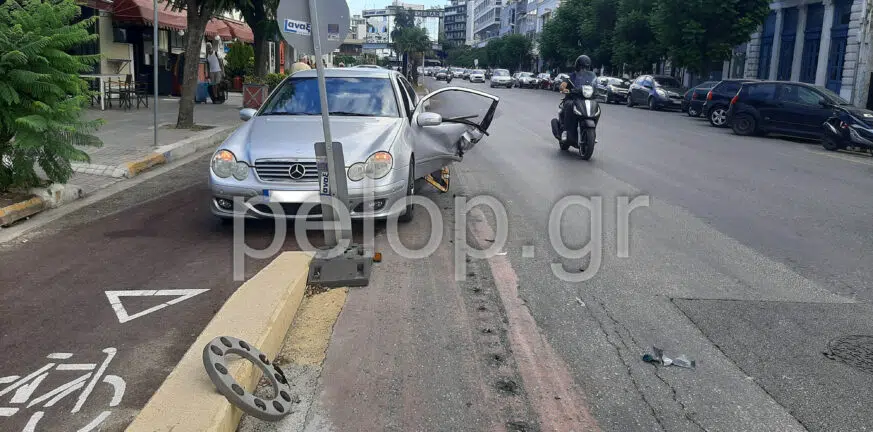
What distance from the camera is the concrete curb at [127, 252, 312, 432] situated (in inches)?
132

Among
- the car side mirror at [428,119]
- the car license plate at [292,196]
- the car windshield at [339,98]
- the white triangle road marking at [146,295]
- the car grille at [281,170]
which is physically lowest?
the white triangle road marking at [146,295]

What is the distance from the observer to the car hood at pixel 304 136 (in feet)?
23.7

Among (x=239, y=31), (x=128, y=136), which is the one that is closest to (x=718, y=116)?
(x=128, y=136)

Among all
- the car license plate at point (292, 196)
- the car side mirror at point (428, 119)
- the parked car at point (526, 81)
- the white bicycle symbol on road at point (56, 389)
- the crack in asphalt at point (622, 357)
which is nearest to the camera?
the white bicycle symbol on road at point (56, 389)

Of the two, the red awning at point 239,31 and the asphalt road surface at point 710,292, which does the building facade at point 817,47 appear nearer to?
the asphalt road surface at point 710,292

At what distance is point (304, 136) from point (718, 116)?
65.9 feet

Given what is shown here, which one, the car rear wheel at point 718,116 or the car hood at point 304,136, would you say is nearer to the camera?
the car hood at point 304,136

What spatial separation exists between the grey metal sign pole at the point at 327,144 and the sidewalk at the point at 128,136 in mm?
4626

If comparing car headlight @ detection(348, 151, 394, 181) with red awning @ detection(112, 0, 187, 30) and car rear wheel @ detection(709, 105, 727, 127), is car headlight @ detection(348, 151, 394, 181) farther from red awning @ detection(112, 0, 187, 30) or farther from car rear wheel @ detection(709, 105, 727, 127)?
car rear wheel @ detection(709, 105, 727, 127)

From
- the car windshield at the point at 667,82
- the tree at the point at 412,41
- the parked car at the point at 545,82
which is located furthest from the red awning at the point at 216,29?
the tree at the point at 412,41

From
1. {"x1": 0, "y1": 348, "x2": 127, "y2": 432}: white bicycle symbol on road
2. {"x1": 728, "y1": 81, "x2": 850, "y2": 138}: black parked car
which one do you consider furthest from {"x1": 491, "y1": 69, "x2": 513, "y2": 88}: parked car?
{"x1": 0, "y1": 348, "x2": 127, "y2": 432}: white bicycle symbol on road

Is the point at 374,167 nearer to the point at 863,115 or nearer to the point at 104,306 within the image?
the point at 104,306

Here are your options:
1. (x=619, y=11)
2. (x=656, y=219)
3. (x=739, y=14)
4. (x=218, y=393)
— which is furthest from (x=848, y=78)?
(x=218, y=393)

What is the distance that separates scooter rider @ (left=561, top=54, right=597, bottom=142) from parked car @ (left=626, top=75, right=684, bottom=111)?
22.0 m
